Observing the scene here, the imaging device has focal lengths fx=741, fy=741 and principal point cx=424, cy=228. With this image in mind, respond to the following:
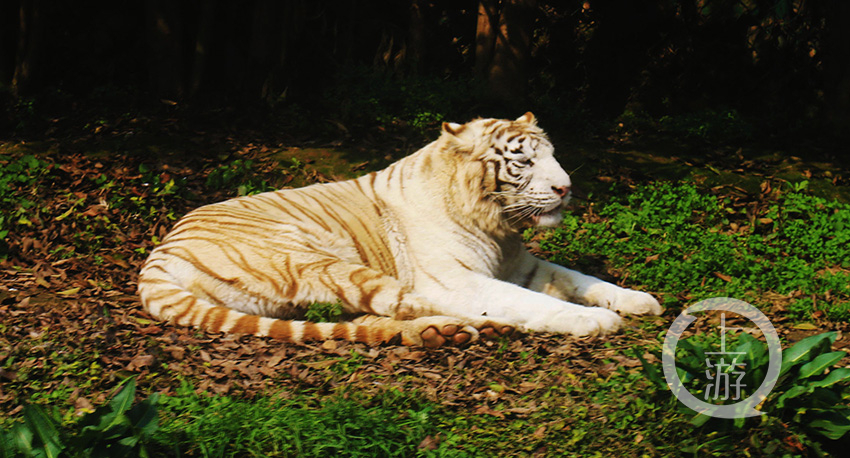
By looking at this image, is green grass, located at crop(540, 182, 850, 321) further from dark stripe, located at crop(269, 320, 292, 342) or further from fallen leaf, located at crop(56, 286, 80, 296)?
fallen leaf, located at crop(56, 286, 80, 296)

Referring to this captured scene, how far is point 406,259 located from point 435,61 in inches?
280

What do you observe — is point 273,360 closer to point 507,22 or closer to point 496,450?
point 496,450

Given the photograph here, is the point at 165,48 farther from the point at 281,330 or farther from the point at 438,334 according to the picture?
the point at 438,334

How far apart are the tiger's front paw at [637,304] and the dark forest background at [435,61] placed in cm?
361

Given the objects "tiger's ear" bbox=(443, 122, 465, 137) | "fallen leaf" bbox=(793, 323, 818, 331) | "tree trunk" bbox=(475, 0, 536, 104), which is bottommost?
"fallen leaf" bbox=(793, 323, 818, 331)

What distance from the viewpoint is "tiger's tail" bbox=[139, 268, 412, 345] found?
12.3 feet

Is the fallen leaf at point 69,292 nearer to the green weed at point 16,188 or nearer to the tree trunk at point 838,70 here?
the green weed at point 16,188

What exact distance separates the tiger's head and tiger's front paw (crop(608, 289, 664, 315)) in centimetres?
60

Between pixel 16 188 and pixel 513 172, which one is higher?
pixel 513 172

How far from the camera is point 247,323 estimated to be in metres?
3.82

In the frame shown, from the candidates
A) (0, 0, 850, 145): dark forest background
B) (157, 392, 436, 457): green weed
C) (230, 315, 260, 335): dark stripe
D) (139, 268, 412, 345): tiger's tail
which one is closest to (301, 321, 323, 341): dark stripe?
(139, 268, 412, 345): tiger's tail

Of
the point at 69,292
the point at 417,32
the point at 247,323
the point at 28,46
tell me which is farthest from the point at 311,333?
the point at 417,32

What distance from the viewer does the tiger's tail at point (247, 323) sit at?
3742 millimetres

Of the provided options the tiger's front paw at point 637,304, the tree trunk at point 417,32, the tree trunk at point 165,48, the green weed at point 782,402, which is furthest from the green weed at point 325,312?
the tree trunk at point 417,32
